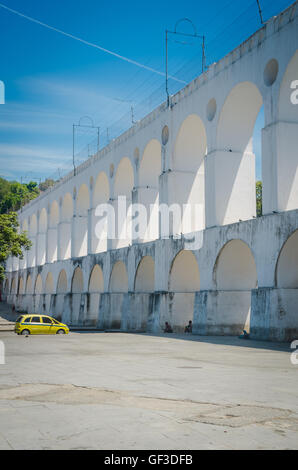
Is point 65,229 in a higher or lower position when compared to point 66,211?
lower

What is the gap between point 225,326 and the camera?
76.7 feet

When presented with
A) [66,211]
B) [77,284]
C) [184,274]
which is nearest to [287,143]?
[184,274]

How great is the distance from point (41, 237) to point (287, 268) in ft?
144

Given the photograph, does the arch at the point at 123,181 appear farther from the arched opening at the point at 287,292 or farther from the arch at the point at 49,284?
the arched opening at the point at 287,292

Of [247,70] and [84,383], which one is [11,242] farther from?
[84,383]

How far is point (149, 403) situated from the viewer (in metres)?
7.47

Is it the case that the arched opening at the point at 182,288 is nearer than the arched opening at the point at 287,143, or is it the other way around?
the arched opening at the point at 287,143

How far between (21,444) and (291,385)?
18.4 ft

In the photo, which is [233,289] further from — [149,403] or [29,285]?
[29,285]

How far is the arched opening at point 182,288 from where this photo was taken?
27.3m

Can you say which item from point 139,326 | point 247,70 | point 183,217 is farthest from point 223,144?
point 139,326

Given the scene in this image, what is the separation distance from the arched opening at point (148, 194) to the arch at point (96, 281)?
840 centimetres

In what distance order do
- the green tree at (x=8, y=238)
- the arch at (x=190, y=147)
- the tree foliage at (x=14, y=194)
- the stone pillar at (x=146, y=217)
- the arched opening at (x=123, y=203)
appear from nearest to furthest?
the arch at (x=190, y=147) → the stone pillar at (x=146, y=217) → the green tree at (x=8, y=238) → the arched opening at (x=123, y=203) → the tree foliage at (x=14, y=194)

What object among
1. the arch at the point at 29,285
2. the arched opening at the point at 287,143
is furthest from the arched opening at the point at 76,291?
the arched opening at the point at 287,143
